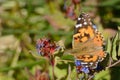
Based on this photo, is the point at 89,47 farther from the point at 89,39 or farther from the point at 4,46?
the point at 4,46

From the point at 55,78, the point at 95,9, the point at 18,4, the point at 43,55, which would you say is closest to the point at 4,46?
the point at 18,4

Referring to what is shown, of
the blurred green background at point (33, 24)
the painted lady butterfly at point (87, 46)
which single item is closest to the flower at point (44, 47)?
the painted lady butterfly at point (87, 46)

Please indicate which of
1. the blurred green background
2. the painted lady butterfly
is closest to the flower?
the painted lady butterfly

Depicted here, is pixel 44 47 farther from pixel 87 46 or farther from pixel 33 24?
pixel 33 24

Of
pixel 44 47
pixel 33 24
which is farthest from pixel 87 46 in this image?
pixel 33 24

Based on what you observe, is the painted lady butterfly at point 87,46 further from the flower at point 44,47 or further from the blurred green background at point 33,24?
the blurred green background at point 33,24

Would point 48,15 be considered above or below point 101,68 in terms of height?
above
